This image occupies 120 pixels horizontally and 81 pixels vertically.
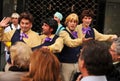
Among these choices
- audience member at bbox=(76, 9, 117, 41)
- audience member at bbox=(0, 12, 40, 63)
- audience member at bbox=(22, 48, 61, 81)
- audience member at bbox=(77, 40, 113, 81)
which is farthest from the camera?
audience member at bbox=(76, 9, 117, 41)

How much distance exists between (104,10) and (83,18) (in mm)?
526

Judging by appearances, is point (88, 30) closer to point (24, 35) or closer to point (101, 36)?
point (101, 36)

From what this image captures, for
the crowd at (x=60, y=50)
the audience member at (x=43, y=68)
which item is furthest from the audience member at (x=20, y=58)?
the audience member at (x=43, y=68)

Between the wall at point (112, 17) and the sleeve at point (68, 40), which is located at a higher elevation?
the wall at point (112, 17)

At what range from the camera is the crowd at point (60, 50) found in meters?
2.82

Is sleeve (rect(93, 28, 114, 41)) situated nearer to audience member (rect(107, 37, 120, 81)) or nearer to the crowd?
the crowd

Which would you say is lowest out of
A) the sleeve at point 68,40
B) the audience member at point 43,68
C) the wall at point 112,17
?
the audience member at point 43,68

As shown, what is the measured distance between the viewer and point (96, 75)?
274 centimetres

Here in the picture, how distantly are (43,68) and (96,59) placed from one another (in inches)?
17.8

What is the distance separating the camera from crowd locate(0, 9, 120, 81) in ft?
9.27

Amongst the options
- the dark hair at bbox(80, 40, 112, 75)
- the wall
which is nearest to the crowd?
the dark hair at bbox(80, 40, 112, 75)

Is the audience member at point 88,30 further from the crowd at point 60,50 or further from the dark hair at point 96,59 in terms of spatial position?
the dark hair at point 96,59

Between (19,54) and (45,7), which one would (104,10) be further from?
(19,54)

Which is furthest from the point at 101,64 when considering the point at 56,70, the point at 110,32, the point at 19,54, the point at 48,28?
the point at 110,32
